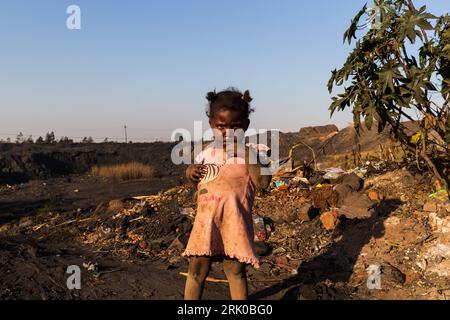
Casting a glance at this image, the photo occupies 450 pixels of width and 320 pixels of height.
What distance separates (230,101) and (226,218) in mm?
712

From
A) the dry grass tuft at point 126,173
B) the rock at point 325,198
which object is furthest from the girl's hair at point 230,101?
the dry grass tuft at point 126,173

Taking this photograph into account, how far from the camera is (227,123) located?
2906 mm

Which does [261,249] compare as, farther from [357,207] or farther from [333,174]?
[333,174]

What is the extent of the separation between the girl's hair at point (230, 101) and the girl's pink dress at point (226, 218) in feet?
1.03

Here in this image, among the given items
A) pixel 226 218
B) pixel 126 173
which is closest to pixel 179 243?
pixel 226 218

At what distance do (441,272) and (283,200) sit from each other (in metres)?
2.67

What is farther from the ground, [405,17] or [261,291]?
[405,17]

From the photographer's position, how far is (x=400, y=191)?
5785 millimetres

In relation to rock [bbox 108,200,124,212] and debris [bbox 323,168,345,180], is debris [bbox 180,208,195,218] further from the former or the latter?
debris [bbox 323,168,345,180]

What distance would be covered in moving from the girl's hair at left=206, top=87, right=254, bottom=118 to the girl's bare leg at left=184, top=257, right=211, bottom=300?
0.89 m

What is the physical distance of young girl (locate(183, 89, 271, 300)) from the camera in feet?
9.44
